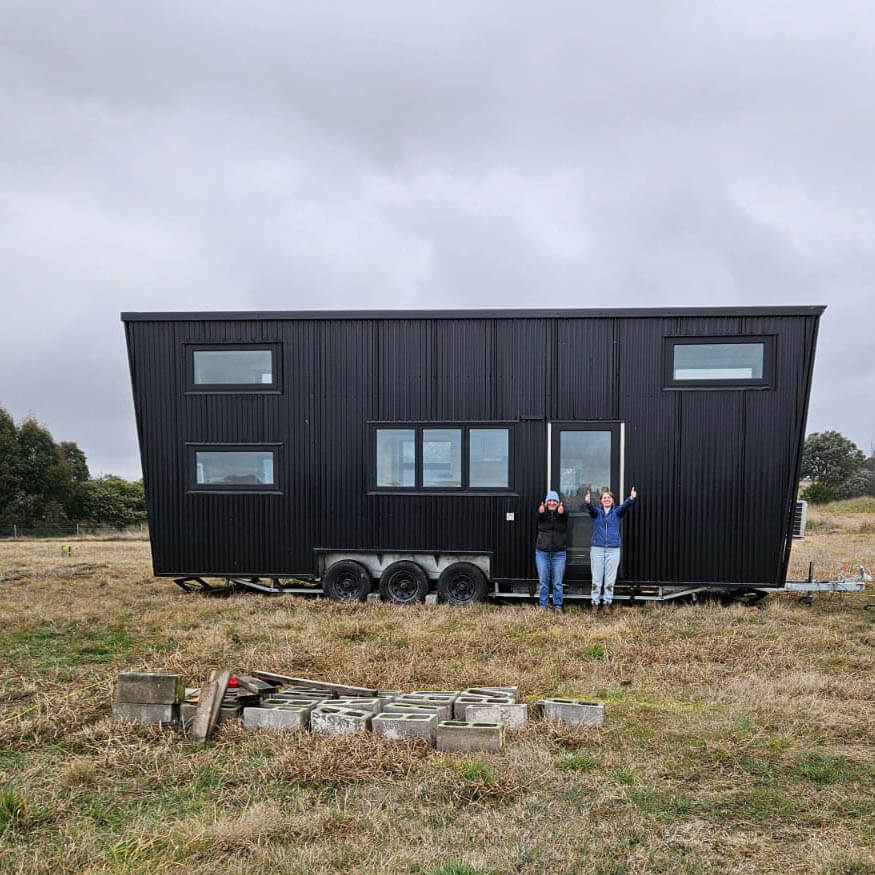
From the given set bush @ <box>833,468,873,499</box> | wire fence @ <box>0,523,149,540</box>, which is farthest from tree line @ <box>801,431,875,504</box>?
wire fence @ <box>0,523,149,540</box>

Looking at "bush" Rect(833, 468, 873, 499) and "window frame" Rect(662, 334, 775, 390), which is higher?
"window frame" Rect(662, 334, 775, 390)

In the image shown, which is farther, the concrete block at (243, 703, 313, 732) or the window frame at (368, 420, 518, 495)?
the window frame at (368, 420, 518, 495)

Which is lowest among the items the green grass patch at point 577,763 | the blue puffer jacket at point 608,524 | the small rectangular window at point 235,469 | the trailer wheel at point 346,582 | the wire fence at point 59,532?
the wire fence at point 59,532

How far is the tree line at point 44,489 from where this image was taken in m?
40.8

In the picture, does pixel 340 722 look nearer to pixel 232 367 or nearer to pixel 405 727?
pixel 405 727

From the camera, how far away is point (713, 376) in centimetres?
1011

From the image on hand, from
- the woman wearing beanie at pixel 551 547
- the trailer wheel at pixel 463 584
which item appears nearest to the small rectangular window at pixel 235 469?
the trailer wheel at pixel 463 584

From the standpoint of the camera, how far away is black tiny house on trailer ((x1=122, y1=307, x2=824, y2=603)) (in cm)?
1006

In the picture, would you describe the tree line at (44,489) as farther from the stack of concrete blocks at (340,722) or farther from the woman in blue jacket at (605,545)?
the stack of concrete blocks at (340,722)

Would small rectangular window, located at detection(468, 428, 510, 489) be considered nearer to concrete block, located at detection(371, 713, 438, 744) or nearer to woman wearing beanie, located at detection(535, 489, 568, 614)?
woman wearing beanie, located at detection(535, 489, 568, 614)

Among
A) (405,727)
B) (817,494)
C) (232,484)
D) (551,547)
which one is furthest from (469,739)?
(817,494)

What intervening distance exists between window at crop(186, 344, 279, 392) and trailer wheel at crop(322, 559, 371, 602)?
2.59 m

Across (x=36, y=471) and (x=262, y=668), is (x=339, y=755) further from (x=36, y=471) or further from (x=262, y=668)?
(x=36, y=471)

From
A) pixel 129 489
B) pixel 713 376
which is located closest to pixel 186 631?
pixel 713 376
